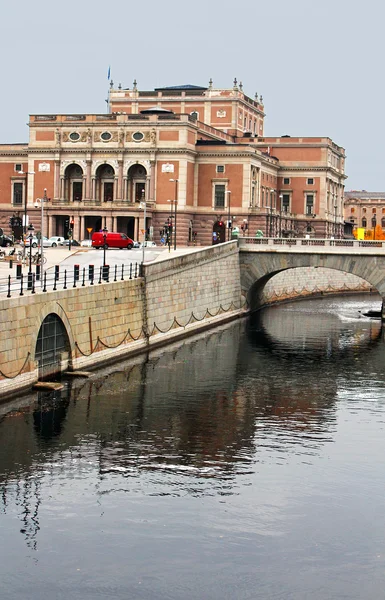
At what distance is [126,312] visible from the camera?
6003cm

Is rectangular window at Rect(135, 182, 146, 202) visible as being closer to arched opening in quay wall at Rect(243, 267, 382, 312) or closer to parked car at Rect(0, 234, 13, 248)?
arched opening in quay wall at Rect(243, 267, 382, 312)

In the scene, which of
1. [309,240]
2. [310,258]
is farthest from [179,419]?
[309,240]

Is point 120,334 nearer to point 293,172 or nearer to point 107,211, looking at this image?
point 107,211

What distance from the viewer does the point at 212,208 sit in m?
119

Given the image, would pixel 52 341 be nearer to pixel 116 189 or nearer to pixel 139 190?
pixel 116 189

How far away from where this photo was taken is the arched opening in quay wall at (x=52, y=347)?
160 ft

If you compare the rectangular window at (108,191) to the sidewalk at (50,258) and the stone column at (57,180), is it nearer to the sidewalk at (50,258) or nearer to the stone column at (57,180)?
the stone column at (57,180)

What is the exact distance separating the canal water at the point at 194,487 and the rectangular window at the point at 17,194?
228ft

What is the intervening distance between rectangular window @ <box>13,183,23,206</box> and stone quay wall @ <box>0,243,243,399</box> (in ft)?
146

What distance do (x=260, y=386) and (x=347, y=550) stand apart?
2406 cm

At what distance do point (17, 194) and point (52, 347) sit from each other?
7523 cm

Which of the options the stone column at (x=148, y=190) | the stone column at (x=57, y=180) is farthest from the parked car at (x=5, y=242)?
the stone column at (x=148, y=190)

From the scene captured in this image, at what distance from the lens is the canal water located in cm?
2720

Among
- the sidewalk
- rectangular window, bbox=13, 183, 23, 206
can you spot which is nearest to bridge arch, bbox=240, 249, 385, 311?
the sidewalk
